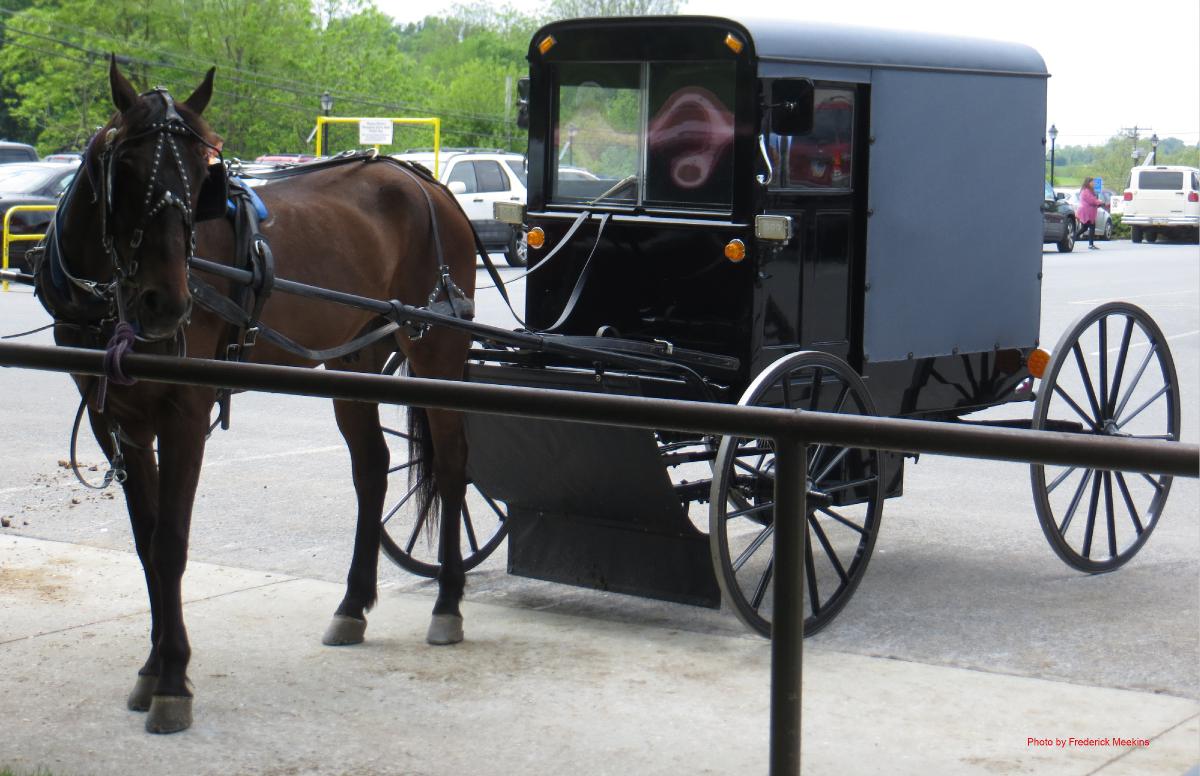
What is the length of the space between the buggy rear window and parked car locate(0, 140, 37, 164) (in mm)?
29854

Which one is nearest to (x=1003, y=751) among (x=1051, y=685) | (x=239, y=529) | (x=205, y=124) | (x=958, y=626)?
(x=1051, y=685)

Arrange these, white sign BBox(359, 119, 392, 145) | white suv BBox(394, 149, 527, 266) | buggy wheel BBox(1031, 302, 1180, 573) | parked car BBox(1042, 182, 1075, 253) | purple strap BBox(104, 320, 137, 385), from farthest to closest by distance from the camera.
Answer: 1. parked car BBox(1042, 182, 1075, 253)
2. white sign BBox(359, 119, 392, 145)
3. white suv BBox(394, 149, 527, 266)
4. buggy wheel BBox(1031, 302, 1180, 573)
5. purple strap BBox(104, 320, 137, 385)

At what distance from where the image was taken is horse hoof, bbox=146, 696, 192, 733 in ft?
14.6

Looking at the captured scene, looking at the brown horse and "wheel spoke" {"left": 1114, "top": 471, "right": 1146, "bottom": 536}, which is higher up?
the brown horse

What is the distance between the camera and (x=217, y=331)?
191 inches

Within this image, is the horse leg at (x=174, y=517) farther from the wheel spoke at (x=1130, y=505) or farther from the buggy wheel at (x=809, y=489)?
the wheel spoke at (x=1130, y=505)

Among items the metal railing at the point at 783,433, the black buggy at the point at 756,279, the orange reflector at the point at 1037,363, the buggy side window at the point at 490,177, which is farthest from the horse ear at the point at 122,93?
the buggy side window at the point at 490,177

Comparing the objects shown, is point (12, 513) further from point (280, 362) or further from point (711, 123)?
point (711, 123)

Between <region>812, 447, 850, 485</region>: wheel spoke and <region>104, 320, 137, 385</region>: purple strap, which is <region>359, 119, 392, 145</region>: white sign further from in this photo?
<region>104, 320, 137, 385</region>: purple strap

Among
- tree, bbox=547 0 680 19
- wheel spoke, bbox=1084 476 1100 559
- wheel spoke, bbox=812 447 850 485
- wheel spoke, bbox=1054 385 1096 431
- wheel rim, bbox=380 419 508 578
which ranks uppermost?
tree, bbox=547 0 680 19

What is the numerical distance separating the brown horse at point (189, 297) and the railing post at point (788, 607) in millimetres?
1998

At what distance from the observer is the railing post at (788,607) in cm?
282

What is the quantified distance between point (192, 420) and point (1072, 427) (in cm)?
368

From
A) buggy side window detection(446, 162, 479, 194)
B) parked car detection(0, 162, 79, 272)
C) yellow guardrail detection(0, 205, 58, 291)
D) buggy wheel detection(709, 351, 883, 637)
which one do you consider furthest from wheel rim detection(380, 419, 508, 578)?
buggy side window detection(446, 162, 479, 194)
